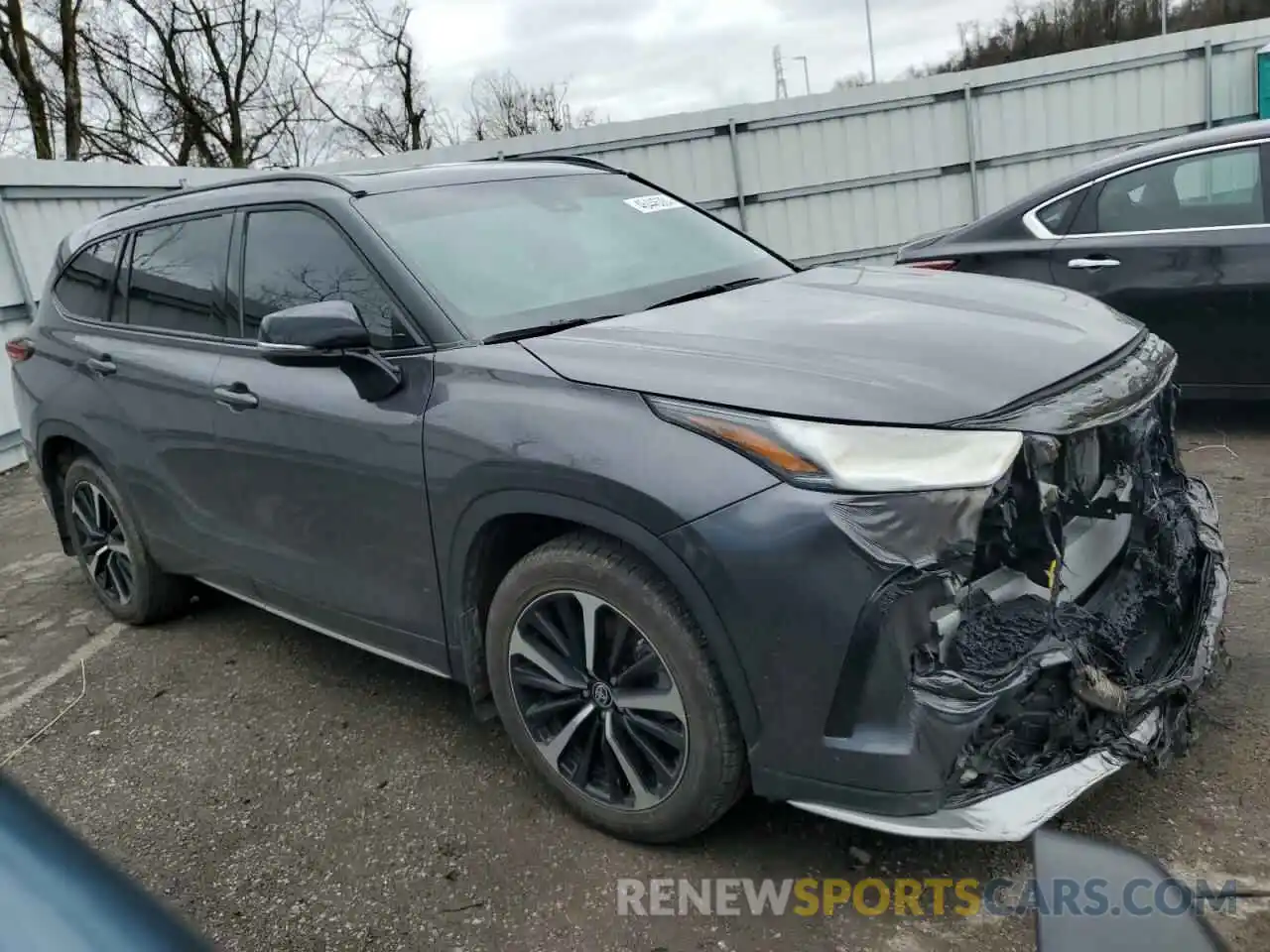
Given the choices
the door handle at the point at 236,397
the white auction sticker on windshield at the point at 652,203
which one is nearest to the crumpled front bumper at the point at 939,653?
the door handle at the point at 236,397

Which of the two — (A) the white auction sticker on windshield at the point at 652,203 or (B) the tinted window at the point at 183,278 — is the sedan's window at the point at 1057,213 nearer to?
(A) the white auction sticker on windshield at the point at 652,203

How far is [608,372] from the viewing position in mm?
2436

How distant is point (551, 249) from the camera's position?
3.23 m

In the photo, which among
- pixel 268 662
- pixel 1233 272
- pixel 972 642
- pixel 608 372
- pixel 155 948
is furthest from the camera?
pixel 1233 272

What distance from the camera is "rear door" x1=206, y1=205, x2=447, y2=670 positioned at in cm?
282

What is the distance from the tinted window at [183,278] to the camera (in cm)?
357

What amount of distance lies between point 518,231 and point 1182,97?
11044mm

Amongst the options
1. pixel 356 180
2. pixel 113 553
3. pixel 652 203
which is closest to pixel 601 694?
pixel 356 180

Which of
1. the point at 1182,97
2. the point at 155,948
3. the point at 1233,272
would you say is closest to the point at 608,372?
the point at 155,948

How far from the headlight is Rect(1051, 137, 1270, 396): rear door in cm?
352

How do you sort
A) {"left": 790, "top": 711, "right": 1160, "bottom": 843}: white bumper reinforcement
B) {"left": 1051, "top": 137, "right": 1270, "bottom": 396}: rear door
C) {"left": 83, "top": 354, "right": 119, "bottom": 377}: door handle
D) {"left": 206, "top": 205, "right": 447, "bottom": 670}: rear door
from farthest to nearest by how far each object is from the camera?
{"left": 1051, "top": 137, "right": 1270, "bottom": 396}: rear door → {"left": 83, "top": 354, "right": 119, "bottom": 377}: door handle → {"left": 206, "top": 205, "right": 447, "bottom": 670}: rear door → {"left": 790, "top": 711, "right": 1160, "bottom": 843}: white bumper reinforcement

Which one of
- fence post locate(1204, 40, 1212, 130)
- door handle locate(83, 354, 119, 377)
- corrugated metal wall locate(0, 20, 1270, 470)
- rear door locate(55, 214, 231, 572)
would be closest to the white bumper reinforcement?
rear door locate(55, 214, 231, 572)

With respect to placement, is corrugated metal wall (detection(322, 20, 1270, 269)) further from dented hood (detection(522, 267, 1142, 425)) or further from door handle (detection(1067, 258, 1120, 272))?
dented hood (detection(522, 267, 1142, 425))

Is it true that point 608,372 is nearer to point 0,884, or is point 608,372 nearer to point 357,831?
point 357,831
